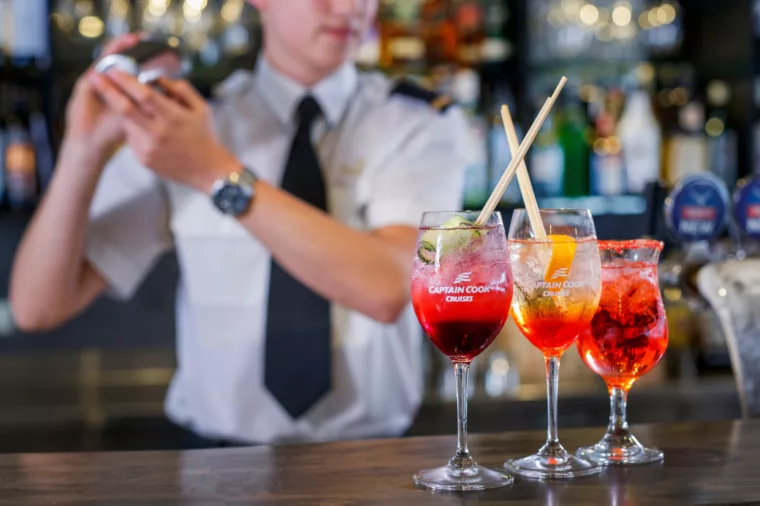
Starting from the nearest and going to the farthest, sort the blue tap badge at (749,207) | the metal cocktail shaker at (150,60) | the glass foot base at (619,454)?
the glass foot base at (619,454) < the blue tap badge at (749,207) < the metal cocktail shaker at (150,60)

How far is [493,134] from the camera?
3686mm

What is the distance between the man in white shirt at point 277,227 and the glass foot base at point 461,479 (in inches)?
30.8

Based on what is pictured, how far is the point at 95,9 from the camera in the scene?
140 inches

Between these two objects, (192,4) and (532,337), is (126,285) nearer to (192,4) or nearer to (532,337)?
(532,337)

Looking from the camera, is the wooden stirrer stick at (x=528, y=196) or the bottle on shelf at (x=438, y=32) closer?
the wooden stirrer stick at (x=528, y=196)

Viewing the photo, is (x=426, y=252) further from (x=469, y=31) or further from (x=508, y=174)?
(x=469, y=31)

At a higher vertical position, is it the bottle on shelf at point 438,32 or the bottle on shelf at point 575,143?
the bottle on shelf at point 438,32

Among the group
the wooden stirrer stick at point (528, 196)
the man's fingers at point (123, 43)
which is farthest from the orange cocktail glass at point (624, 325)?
the man's fingers at point (123, 43)

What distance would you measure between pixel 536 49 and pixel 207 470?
300cm

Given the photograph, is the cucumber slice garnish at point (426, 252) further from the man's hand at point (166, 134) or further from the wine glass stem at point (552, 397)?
the man's hand at point (166, 134)

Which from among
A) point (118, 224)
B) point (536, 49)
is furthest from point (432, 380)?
point (118, 224)

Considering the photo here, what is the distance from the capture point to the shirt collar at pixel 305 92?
201 cm

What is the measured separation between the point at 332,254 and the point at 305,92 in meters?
0.43

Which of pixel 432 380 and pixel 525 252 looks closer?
pixel 525 252
